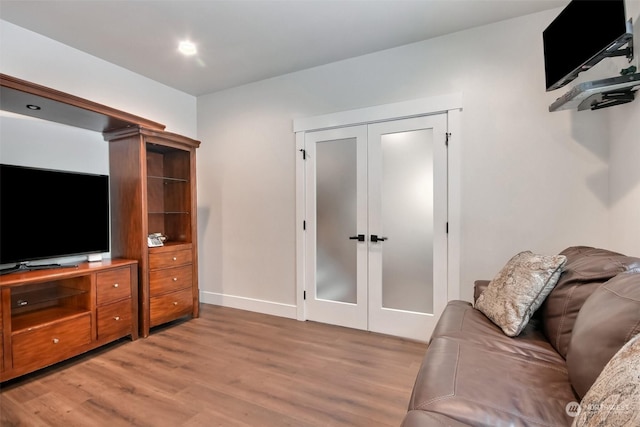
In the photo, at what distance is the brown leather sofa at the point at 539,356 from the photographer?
1026 mm

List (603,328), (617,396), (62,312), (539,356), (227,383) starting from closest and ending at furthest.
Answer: (617,396)
(603,328)
(539,356)
(227,383)
(62,312)

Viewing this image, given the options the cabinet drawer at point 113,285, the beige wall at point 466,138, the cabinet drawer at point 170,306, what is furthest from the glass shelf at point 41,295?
the beige wall at point 466,138

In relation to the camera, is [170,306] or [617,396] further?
[170,306]

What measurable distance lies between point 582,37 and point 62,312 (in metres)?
4.11

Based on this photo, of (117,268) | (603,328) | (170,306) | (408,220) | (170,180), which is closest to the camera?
(603,328)

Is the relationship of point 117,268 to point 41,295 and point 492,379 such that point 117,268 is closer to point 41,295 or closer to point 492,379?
point 41,295

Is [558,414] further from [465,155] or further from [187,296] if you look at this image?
[187,296]

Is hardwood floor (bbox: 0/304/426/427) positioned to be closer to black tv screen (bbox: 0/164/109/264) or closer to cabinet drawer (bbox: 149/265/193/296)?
cabinet drawer (bbox: 149/265/193/296)

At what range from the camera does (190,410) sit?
1.83 meters

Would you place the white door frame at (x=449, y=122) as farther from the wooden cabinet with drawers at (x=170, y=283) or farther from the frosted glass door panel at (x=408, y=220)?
the wooden cabinet with drawers at (x=170, y=283)

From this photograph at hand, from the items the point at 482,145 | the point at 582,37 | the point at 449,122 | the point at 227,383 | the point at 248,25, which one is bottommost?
the point at 227,383

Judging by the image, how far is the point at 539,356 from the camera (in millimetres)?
1425

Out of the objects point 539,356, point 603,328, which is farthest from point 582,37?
point 539,356

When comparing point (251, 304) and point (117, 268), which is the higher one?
point (117, 268)
